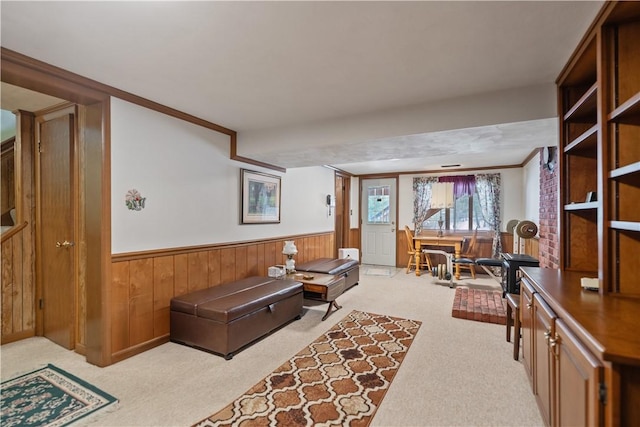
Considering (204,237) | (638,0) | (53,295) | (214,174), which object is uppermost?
(638,0)

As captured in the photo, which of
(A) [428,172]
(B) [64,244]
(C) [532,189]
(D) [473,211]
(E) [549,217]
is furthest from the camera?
(A) [428,172]

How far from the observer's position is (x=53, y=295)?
2875mm

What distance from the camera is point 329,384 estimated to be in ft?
6.93

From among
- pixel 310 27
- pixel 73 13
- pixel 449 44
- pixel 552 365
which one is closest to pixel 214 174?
pixel 73 13

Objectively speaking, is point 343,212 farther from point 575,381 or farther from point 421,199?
point 575,381

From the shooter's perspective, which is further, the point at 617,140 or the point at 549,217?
the point at 549,217

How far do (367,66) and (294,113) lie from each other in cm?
110

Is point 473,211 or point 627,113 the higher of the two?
point 627,113

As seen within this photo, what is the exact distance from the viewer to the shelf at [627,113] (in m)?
1.31

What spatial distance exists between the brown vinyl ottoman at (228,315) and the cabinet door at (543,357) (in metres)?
2.10

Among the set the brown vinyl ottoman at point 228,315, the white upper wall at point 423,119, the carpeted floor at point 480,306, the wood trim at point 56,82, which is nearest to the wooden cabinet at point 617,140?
the white upper wall at point 423,119

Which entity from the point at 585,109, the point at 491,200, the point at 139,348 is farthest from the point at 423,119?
the point at 491,200

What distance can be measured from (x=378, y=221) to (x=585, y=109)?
535 cm

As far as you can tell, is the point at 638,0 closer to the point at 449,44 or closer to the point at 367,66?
the point at 449,44
